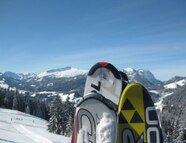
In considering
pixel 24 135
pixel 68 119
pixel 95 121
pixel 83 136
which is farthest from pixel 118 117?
pixel 68 119

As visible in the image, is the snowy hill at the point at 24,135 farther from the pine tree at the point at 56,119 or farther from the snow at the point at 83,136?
the snow at the point at 83,136

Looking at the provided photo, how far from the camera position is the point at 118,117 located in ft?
25.5

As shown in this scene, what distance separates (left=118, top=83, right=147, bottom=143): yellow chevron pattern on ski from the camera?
761cm

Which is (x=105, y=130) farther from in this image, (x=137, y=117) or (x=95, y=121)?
(x=137, y=117)

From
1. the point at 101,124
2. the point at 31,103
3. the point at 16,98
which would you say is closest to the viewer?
the point at 101,124

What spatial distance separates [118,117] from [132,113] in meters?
0.36

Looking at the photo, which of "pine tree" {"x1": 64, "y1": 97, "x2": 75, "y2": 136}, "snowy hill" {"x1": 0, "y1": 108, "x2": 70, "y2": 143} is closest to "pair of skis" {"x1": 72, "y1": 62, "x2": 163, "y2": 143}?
"snowy hill" {"x1": 0, "y1": 108, "x2": 70, "y2": 143}

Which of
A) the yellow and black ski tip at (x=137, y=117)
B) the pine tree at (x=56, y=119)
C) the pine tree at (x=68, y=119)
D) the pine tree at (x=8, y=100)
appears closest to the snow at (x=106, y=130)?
the yellow and black ski tip at (x=137, y=117)

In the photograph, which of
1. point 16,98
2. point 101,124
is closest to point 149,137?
point 101,124

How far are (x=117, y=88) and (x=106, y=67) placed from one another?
0.63 meters

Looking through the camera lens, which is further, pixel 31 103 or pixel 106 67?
pixel 31 103

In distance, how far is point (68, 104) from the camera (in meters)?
55.3

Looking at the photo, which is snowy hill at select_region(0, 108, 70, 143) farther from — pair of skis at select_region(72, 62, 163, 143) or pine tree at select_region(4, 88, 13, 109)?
pine tree at select_region(4, 88, 13, 109)

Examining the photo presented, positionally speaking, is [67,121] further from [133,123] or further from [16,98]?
[16,98]
